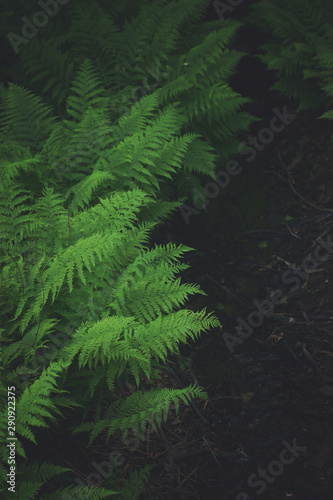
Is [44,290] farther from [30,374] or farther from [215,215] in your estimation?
[215,215]

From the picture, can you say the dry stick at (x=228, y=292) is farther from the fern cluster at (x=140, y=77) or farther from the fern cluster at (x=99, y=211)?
the fern cluster at (x=140, y=77)

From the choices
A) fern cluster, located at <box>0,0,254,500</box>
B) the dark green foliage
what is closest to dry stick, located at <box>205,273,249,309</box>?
fern cluster, located at <box>0,0,254,500</box>

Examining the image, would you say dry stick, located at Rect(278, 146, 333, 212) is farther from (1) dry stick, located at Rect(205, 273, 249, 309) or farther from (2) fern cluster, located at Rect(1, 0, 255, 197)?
(1) dry stick, located at Rect(205, 273, 249, 309)

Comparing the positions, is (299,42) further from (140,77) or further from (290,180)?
(140,77)

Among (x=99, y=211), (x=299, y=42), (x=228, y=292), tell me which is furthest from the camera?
(x=299, y=42)

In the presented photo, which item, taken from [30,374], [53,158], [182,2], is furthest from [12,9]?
[30,374]

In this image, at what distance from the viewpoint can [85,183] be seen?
3.25 metres

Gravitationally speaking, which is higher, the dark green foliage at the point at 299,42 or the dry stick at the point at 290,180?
the dark green foliage at the point at 299,42

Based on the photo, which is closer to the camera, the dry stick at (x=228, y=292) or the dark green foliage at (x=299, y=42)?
the dry stick at (x=228, y=292)

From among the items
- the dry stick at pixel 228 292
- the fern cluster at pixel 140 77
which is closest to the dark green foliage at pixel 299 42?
the fern cluster at pixel 140 77

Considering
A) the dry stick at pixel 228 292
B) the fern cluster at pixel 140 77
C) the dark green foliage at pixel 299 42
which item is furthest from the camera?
the dark green foliage at pixel 299 42

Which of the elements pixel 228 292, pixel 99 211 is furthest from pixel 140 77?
pixel 228 292

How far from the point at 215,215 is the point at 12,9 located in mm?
3491

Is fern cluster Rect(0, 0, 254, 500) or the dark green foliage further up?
the dark green foliage
